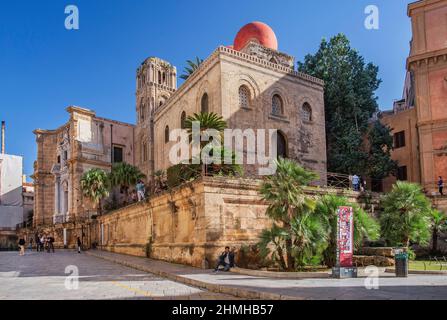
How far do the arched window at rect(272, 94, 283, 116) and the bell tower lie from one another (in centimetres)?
1575

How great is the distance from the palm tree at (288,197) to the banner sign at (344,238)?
1832mm

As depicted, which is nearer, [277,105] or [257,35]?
[277,105]

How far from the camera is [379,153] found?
30594 millimetres

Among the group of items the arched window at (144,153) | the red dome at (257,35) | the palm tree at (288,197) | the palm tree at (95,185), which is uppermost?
the red dome at (257,35)

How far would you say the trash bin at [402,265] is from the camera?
1154cm

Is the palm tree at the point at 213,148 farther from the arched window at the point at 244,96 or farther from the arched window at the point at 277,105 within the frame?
the arched window at the point at 277,105

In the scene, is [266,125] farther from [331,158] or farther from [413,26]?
[413,26]

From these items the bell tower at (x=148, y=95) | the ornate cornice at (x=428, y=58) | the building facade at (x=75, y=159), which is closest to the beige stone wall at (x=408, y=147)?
the ornate cornice at (x=428, y=58)

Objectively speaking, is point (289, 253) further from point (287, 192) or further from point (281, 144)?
point (281, 144)

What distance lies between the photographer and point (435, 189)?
26.9 m

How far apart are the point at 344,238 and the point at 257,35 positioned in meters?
23.8

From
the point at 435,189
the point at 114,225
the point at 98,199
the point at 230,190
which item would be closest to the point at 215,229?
the point at 230,190

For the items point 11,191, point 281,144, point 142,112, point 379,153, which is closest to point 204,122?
point 281,144

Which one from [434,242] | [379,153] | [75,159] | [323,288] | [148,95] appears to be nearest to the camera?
[323,288]
